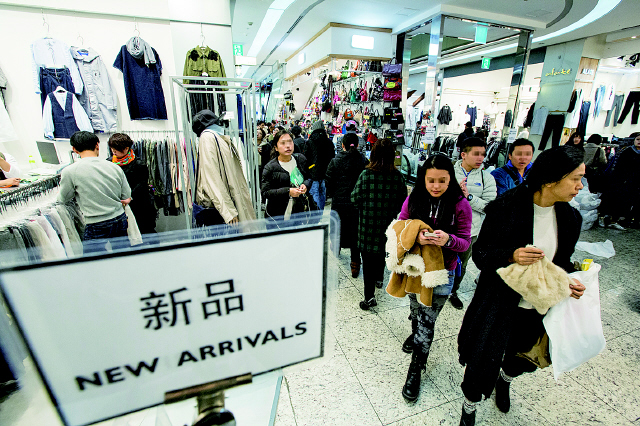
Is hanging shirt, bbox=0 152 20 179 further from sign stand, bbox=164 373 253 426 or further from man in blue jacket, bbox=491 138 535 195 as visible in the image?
man in blue jacket, bbox=491 138 535 195

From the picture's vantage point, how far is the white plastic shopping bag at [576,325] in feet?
4.56

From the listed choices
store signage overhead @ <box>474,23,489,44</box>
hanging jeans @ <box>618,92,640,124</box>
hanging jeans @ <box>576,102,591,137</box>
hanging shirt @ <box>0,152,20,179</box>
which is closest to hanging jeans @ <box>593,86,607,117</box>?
hanging jeans @ <box>576,102,591,137</box>

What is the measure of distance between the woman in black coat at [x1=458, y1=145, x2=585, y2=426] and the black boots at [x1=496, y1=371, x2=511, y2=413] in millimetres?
395

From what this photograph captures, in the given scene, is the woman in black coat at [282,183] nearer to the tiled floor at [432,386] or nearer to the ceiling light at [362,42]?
the tiled floor at [432,386]

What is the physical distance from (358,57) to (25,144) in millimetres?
6428

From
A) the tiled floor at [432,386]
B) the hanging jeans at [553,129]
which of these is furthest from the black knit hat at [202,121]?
the hanging jeans at [553,129]

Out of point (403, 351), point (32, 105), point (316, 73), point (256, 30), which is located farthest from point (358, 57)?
point (403, 351)

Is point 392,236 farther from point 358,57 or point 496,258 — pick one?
point 358,57

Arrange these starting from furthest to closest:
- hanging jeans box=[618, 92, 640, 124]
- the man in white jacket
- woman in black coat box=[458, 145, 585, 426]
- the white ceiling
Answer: hanging jeans box=[618, 92, 640, 124] → the white ceiling → the man in white jacket → woman in black coat box=[458, 145, 585, 426]

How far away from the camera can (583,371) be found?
7.24ft

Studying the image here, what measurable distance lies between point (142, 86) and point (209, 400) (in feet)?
14.7

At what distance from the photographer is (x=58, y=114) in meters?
3.57

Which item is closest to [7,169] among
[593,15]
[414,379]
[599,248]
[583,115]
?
[414,379]

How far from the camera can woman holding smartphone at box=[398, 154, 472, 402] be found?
1766 mm
